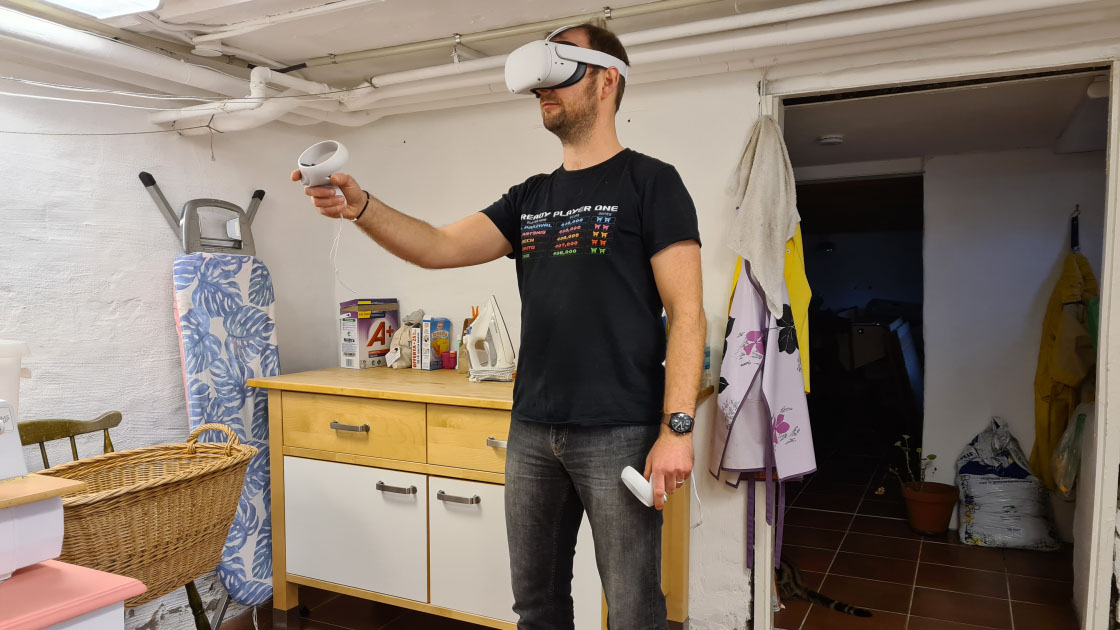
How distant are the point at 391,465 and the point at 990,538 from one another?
2.87 m

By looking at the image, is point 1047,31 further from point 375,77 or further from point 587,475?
point 375,77

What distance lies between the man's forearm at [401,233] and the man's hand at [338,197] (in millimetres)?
40

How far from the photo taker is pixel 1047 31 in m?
2.19

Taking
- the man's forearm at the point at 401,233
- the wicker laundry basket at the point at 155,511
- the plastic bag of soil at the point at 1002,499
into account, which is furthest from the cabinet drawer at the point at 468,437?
the plastic bag of soil at the point at 1002,499

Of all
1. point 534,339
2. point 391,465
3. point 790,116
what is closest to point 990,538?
point 790,116

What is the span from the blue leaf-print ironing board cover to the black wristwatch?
5.62 ft

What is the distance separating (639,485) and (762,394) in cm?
115

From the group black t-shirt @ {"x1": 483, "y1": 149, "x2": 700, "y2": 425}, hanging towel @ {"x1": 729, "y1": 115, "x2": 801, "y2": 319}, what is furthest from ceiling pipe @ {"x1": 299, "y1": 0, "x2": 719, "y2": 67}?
black t-shirt @ {"x1": 483, "y1": 149, "x2": 700, "y2": 425}

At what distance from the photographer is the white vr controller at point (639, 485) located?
4.47 feet

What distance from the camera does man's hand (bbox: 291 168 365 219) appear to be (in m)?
1.37

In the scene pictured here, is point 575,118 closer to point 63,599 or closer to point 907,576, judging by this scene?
point 63,599

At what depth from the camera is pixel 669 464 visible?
1.37 metres

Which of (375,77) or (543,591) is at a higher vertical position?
(375,77)

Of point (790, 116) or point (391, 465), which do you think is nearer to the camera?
point (391, 465)
